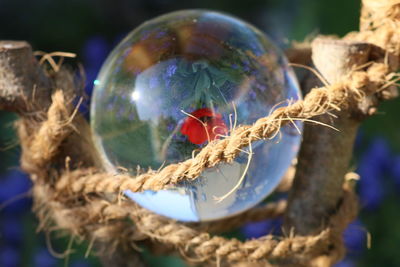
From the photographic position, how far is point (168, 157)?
2.24 ft

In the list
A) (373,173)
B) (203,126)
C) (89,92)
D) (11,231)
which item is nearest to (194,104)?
(203,126)

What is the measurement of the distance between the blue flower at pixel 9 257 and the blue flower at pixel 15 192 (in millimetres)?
115

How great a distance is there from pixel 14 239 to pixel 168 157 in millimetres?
1227

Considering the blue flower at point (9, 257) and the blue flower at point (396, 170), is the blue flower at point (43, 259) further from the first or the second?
the blue flower at point (396, 170)

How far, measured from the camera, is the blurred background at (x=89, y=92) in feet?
5.41

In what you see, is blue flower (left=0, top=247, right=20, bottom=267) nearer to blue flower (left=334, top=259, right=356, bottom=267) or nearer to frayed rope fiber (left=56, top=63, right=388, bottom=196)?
blue flower (left=334, top=259, right=356, bottom=267)

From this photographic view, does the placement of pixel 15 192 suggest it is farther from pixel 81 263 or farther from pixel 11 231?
pixel 81 263

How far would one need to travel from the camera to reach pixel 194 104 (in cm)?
66

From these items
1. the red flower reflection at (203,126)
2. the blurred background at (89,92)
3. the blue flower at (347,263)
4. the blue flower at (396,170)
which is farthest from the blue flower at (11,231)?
the red flower reflection at (203,126)

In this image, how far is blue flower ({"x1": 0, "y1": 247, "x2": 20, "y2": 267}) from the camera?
172 centimetres

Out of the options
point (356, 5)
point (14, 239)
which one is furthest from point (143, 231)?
point (356, 5)

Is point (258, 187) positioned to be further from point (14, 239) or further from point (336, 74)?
point (14, 239)

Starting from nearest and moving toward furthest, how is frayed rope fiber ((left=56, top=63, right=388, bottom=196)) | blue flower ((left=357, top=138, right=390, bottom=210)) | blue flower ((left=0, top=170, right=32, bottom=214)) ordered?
frayed rope fiber ((left=56, top=63, right=388, bottom=196)) → blue flower ((left=357, top=138, right=390, bottom=210)) → blue flower ((left=0, top=170, right=32, bottom=214))

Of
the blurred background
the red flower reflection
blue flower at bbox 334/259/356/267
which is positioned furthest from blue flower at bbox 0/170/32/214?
the red flower reflection
